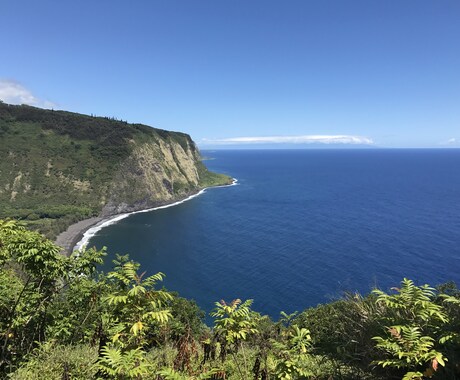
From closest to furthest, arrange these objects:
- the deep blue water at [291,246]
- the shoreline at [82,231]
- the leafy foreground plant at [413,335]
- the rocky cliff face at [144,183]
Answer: the leafy foreground plant at [413,335]
the deep blue water at [291,246]
the shoreline at [82,231]
the rocky cliff face at [144,183]

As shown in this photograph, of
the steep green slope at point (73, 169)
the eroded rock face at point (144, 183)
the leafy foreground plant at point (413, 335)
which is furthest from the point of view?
the eroded rock face at point (144, 183)

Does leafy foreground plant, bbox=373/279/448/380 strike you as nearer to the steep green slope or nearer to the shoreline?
the shoreline

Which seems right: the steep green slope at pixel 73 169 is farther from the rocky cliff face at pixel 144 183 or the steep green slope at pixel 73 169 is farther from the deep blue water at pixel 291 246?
the deep blue water at pixel 291 246

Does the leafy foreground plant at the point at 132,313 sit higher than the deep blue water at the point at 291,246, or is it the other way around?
the leafy foreground plant at the point at 132,313

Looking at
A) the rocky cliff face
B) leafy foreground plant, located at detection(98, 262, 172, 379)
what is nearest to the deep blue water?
the rocky cliff face

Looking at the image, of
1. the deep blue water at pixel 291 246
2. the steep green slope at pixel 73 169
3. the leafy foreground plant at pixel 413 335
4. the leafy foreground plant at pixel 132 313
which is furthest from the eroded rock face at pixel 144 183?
the leafy foreground plant at pixel 413 335

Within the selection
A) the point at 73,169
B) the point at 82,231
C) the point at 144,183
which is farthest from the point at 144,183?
the point at 82,231

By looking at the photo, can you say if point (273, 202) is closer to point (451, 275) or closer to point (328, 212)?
point (328, 212)

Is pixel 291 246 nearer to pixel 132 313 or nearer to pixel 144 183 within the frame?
pixel 132 313
